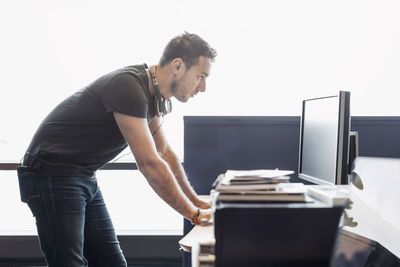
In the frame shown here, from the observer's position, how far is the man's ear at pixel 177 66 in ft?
5.18

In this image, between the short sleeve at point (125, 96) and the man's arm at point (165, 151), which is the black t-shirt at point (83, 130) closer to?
the short sleeve at point (125, 96)

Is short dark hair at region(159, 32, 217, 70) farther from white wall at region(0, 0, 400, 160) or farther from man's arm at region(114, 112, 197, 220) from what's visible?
white wall at region(0, 0, 400, 160)

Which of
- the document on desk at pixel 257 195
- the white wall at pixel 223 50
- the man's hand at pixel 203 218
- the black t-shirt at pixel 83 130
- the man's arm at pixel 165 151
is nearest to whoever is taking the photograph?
the document on desk at pixel 257 195

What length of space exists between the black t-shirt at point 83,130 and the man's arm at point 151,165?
0.08 meters

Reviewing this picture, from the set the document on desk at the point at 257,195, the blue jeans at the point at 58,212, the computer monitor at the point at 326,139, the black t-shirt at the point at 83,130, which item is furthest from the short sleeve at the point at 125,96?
the computer monitor at the point at 326,139

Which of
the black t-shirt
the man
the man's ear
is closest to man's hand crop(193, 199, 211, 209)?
the man

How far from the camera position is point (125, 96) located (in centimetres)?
136

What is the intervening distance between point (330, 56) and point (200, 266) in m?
1.72

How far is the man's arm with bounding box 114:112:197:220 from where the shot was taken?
133 centimetres

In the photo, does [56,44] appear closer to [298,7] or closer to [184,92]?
[184,92]

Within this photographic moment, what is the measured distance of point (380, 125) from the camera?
210 centimetres

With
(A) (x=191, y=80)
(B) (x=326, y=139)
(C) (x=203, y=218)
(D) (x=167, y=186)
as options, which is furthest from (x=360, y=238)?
(A) (x=191, y=80)

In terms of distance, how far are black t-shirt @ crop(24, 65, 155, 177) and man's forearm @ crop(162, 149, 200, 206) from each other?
32 cm

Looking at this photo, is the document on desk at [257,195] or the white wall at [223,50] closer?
the document on desk at [257,195]
